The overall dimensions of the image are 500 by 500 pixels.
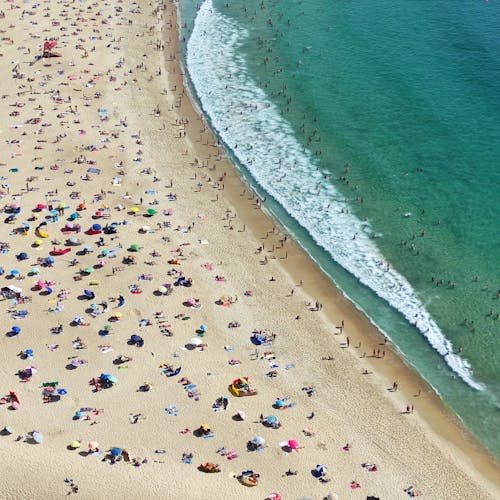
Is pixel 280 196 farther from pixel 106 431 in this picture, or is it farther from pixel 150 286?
pixel 106 431

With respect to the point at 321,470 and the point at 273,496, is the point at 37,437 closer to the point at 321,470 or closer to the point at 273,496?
the point at 273,496

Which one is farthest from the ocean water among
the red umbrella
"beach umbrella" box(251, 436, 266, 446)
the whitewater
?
the red umbrella

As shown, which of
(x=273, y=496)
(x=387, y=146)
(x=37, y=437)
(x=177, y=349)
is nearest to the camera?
(x=273, y=496)

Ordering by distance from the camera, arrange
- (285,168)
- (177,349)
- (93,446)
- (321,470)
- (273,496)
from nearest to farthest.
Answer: (273,496) < (321,470) < (93,446) < (177,349) < (285,168)

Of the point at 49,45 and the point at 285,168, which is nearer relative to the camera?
the point at 285,168

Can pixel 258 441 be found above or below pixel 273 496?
above

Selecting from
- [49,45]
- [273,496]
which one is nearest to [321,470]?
[273,496]

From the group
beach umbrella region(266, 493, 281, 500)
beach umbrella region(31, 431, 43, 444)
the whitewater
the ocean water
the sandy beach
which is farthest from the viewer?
the whitewater

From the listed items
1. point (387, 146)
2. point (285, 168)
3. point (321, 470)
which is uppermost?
point (387, 146)

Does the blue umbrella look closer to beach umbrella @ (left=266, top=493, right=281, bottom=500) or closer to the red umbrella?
beach umbrella @ (left=266, top=493, right=281, bottom=500)
